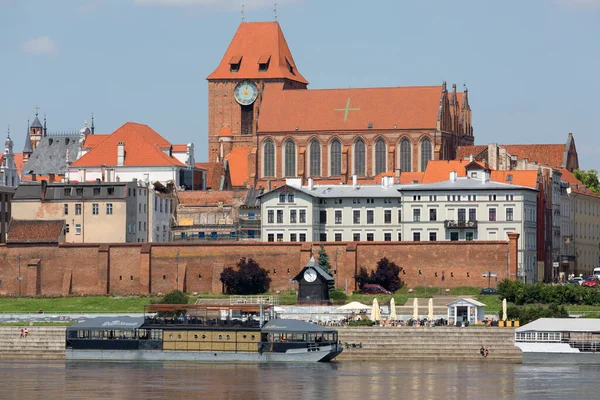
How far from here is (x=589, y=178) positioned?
16488cm

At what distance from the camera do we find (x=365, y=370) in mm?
83812

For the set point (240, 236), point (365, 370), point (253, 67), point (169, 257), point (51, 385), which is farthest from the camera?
A: point (253, 67)

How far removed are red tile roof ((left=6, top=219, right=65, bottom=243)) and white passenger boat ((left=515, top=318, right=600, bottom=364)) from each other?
46833 millimetres

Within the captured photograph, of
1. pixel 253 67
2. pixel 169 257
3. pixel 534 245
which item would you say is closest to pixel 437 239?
pixel 534 245

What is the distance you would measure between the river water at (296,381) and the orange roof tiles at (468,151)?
7130 centimetres

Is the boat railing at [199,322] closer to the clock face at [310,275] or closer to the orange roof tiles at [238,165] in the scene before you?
the clock face at [310,275]

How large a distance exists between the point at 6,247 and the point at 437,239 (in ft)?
109

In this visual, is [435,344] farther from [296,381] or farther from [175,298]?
[175,298]

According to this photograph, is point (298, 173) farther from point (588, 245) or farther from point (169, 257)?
point (169, 257)

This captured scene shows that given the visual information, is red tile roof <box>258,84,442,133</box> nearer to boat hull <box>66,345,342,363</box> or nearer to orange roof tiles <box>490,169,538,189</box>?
orange roof tiles <box>490,169,538,189</box>

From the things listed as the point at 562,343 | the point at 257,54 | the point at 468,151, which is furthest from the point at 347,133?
the point at 562,343

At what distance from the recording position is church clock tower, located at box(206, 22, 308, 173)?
575ft

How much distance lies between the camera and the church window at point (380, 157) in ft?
530

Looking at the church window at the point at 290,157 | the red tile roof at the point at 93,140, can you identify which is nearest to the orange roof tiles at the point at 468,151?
the church window at the point at 290,157
